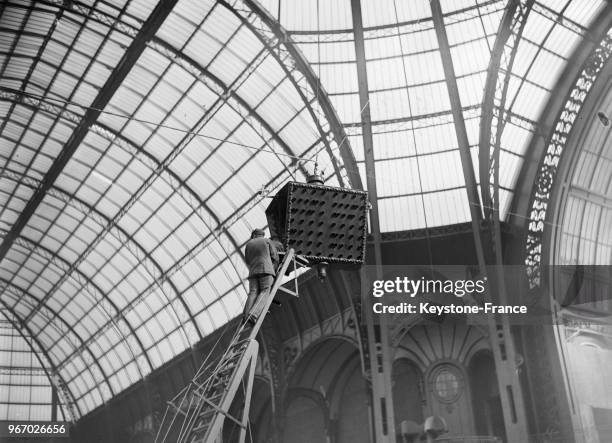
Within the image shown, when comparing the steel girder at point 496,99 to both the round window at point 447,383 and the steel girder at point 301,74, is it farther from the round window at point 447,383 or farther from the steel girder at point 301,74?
the round window at point 447,383

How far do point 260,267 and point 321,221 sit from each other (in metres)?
1.01

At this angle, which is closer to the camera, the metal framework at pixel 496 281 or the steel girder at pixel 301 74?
the metal framework at pixel 496 281

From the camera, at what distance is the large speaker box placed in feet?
29.4

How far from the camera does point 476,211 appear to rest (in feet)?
93.0

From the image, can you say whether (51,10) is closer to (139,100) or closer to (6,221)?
(139,100)

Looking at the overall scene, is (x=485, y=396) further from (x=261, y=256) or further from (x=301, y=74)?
(x=261, y=256)

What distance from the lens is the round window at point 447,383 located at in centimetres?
2878

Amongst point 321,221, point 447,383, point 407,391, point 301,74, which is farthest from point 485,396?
point 321,221

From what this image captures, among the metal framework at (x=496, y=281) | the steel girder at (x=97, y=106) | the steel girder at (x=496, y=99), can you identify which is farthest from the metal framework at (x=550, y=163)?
the steel girder at (x=97, y=106)

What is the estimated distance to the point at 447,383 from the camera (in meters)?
29.0

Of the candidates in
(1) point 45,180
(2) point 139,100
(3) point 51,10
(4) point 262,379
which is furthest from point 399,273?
(1) point 45,180

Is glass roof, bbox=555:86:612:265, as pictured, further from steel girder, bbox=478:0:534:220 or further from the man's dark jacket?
the man's dark jacket

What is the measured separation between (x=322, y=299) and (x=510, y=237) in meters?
8.95

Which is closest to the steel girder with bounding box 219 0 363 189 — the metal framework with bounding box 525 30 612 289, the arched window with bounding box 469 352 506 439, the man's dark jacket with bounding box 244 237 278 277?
the metal framework with bounding box 525 30 612 289
